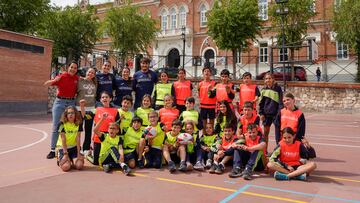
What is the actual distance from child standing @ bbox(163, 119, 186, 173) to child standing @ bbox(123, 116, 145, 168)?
518 millimetres

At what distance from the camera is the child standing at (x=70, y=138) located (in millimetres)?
6395

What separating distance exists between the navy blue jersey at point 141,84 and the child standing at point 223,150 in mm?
2396

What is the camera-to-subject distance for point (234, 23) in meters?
24.9

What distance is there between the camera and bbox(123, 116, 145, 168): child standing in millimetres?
6609

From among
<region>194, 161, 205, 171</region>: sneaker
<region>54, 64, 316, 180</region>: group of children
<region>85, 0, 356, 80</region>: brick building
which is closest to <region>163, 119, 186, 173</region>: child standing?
<region>54, 64, 316, 180</region>: group of children

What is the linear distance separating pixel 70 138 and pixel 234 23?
20.7 m

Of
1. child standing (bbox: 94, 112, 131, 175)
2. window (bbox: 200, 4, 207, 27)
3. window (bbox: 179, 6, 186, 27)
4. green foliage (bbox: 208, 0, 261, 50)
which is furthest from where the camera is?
window (bbox: 179, 6, 186, 27)

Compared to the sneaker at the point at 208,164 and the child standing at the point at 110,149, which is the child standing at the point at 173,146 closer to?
the sneaker at the point at 208,164

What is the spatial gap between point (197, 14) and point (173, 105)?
3213 centimetres

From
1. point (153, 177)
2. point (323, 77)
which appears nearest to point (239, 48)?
point (323, 77)

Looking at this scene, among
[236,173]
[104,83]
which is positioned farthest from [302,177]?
[104,83]

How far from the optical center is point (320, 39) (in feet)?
99.9

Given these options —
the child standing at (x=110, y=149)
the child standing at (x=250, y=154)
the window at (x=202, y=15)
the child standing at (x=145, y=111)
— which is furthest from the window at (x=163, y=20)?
the child standing at (x=250, y=154)

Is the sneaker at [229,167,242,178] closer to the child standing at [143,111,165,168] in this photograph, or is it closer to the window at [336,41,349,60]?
the child standing at [143,111,165,168]
